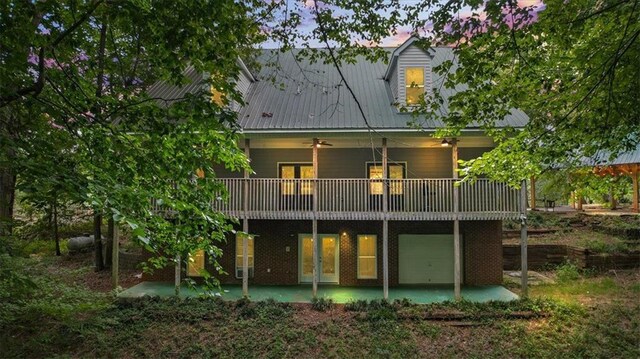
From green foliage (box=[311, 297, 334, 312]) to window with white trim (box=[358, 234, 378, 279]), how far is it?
106 inches

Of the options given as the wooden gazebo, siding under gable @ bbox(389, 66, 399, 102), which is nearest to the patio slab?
siding under gable @ bbox(389, 66, 399, 102)

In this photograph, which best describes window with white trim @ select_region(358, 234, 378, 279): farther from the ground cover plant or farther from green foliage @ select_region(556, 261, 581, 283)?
green foliage @ select_region(556, 261, 581, 283)

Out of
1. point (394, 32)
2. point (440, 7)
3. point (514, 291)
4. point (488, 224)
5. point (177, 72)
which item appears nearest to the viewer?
point (177, 72)

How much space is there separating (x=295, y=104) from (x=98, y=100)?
31.4ft

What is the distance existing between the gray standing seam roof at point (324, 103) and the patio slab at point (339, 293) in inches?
211

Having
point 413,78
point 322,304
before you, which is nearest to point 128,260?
point 322,304

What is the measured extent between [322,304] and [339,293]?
1.60 m

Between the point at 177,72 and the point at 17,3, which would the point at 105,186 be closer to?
the point at 177,72

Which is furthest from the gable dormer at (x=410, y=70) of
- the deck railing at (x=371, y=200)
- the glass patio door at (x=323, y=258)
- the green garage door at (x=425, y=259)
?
the glass patio door at (x=323, y=258)

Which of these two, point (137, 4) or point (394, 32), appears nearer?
point (137, 4)

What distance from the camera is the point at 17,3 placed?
388cm

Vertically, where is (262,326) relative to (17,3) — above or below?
below

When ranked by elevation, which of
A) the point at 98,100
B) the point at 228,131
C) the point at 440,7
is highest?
the point at 440,7

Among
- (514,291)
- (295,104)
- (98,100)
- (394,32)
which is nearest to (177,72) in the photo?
(98,100)
